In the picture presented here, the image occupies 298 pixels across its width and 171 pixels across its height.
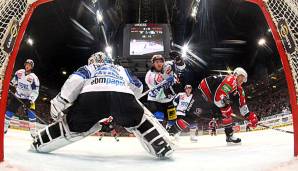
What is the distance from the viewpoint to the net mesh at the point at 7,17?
166cm

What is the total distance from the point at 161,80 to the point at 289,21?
2692mm

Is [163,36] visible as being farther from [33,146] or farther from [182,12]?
[33,146]

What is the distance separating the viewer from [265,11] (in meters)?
1.83

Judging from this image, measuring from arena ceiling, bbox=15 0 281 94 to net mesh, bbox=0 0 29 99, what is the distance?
8.12 m

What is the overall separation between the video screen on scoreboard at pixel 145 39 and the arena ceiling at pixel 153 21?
0.52 meters

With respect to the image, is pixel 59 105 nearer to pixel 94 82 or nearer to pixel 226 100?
pixel 94 82

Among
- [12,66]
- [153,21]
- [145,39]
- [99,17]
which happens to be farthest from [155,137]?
[153,21]

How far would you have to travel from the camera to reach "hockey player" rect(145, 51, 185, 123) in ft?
14.4

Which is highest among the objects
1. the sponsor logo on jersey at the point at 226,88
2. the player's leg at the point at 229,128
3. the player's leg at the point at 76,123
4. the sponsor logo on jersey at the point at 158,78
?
the sponsor logo on jersey at the point at 158,78

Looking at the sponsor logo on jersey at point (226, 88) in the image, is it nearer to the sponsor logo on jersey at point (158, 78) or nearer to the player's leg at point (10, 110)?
the sponsor logo on jersey at point (158, 78)

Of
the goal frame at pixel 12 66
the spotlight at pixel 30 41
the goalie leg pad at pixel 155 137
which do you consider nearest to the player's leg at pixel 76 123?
the goalie leg pad at pixel 155 137

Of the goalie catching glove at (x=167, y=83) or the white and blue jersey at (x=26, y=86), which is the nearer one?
the goalie catching glove at (x=167, y=83)

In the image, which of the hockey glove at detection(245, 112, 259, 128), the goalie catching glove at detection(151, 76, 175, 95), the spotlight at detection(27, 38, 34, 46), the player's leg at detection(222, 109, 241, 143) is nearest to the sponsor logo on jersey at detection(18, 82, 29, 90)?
the goalie catching glove at detection(151, 76, 175, 95)

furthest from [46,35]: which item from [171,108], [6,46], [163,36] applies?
[6,46]
